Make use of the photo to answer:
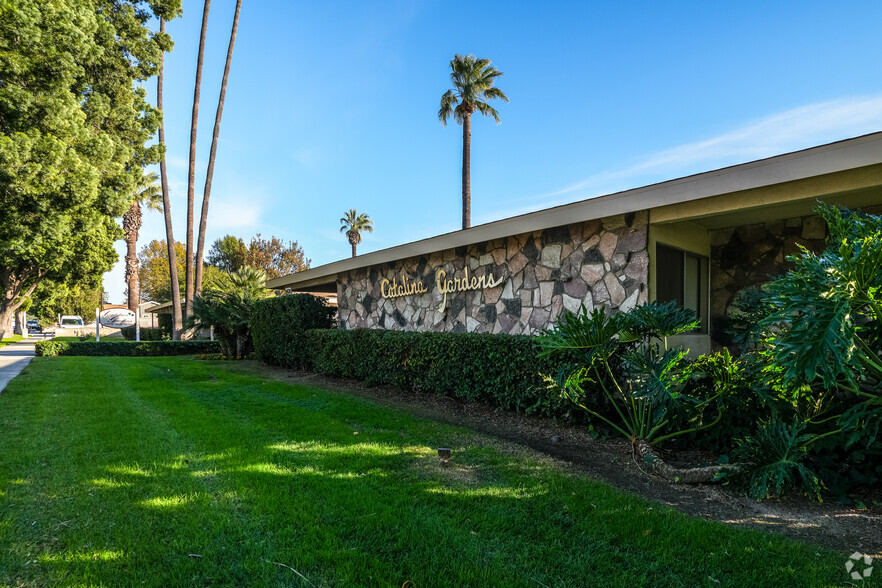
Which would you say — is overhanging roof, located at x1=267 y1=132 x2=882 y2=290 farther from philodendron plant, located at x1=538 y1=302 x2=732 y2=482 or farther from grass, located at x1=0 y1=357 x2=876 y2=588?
grass, located at x1=0 y1=357 x2=876 y2=588

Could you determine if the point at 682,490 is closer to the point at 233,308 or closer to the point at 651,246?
the point at 651,246

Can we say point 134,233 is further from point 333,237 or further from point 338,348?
point 338,348

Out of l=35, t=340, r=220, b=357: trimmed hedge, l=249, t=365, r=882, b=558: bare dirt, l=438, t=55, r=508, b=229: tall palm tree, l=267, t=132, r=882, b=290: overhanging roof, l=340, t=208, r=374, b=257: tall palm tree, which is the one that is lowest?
l=35, t=340, r=220, b=357: trimmed hedge

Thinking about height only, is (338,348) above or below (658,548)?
above

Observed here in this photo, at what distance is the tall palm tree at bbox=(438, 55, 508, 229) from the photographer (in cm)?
1933

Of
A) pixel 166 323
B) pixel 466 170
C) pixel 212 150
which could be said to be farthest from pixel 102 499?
pixel 166 323

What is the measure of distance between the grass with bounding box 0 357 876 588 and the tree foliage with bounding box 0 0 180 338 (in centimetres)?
1083

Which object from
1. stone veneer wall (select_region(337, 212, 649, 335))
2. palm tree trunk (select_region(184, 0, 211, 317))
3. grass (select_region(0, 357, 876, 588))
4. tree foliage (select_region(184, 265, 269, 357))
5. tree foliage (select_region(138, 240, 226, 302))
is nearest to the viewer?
grass (select_region(0, 357, 876, 588))

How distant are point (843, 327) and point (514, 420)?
3764mm

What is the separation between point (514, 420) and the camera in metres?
5.66

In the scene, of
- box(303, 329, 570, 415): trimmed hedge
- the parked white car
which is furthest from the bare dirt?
the parked white car

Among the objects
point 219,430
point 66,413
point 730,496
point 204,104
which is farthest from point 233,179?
point 730,496

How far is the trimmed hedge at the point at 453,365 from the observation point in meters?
5.56

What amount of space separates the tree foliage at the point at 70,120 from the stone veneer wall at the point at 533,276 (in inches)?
411
